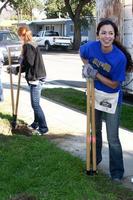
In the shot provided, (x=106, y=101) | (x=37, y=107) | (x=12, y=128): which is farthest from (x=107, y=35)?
(x=12, y=128)

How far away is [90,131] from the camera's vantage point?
5590 millimetres

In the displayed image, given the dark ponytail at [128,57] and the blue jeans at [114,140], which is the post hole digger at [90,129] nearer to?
the blue jeans at [114,140]

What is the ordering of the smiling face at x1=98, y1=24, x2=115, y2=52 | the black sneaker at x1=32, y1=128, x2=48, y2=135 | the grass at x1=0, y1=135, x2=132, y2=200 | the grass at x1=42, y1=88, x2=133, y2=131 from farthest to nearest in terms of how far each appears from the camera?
the grass at x1=42, y1=88, x2=133, y2=131 < the black sneaker at x1=32, y1=128, x2=48, y2=135 < the smiling face at x1=98, y1=24, x2=115, y2=52 < the grass at x1=0, y1=135, x2=132, y2=200

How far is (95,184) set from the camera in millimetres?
5379

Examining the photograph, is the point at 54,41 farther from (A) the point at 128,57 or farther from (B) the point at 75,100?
(A) the point at 128,57

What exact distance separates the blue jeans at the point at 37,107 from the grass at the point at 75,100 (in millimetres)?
1584

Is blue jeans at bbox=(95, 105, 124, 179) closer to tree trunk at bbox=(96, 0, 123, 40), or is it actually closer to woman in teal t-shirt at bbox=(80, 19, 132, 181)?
woman in teal t-shirt at bbox=(80, 19, 132, 181)

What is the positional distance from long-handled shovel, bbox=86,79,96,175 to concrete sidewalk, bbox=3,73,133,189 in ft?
1.39

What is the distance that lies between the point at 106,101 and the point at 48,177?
1.07 meters

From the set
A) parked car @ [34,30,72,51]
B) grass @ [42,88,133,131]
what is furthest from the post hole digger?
parked car @ [34,30,72,51]

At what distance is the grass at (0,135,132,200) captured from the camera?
4.99 metres

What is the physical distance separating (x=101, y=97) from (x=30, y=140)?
6.90 ft

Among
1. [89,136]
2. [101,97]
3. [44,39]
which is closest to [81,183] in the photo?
[89,136]

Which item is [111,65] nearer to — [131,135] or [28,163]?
[28,163]
